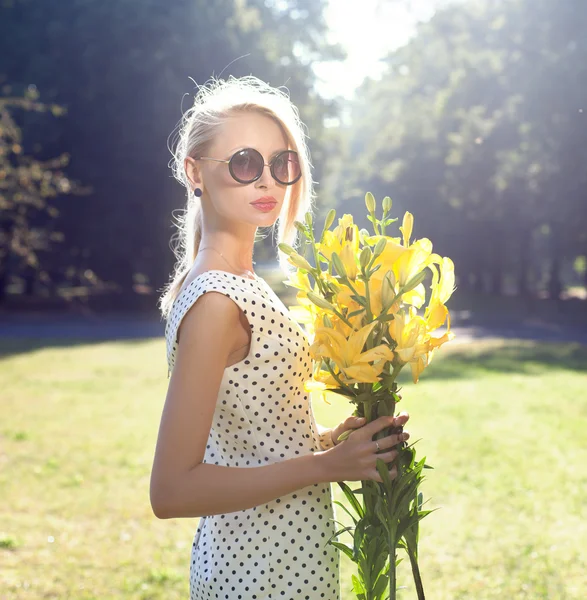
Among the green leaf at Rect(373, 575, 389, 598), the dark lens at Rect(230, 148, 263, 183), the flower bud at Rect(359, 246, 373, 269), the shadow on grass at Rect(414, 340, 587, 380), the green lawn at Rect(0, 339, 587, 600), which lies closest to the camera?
Result: the flower bud at Rect(359, 246, 373, 269)

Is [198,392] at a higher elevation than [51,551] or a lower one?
higher

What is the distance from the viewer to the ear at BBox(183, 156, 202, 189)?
6.37 ft

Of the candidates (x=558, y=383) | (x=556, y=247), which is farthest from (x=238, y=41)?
(x=558, y=383)

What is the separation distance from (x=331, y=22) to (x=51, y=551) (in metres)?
29.9

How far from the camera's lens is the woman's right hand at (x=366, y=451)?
1.51 metres

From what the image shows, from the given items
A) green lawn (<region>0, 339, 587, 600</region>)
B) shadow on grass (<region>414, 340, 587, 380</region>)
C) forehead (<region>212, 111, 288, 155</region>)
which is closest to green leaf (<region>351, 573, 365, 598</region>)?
forehead (<region>212, 111, 288, 155</region>)

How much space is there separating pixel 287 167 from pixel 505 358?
14235mm

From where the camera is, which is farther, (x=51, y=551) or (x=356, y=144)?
(x=356, y=144)

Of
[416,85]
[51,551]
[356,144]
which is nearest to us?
[51,551]

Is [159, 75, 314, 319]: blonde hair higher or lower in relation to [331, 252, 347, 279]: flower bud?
higher

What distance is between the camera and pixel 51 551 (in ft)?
18.1

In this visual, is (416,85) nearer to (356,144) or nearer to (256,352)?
(356,144)

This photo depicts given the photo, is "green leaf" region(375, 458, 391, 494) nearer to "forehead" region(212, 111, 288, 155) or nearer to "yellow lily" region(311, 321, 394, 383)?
"yellow lily" region(311, 321, 394, 383)

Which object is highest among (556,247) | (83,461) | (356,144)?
(356,144)
